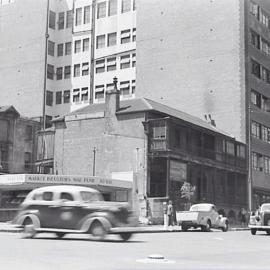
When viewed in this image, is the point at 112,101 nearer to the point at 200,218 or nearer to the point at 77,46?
the point at 200,218

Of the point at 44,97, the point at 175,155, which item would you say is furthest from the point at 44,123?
the point at 175,155

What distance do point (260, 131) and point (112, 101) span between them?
20.2m

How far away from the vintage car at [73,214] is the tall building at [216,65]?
35.9 m

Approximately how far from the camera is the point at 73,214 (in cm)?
1852

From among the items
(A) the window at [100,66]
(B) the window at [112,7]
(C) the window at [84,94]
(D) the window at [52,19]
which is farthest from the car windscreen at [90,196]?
(D) the window at [52,19]

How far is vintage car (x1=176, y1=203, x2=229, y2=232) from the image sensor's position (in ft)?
105

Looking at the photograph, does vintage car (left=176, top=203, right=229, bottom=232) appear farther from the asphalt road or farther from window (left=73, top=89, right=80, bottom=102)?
window (left=73, top=89, right=80, bottom=102)

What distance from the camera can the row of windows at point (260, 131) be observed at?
5744cm

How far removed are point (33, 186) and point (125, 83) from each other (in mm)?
29674

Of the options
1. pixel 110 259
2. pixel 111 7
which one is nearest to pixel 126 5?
pixel 111 7

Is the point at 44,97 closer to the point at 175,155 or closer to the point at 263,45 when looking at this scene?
the point at 263,45

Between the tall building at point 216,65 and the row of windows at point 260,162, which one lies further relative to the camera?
the row of windows at point 260,162

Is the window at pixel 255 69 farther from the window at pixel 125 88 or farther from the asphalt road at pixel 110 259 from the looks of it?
the asphalt road at pixel 110 259

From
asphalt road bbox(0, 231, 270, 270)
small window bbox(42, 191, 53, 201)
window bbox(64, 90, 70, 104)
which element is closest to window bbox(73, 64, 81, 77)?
window bbox(64, 90, 70, 104)
